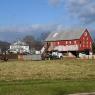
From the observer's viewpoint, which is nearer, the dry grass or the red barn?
the dry grass

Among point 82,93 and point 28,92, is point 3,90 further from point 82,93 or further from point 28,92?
point 82,93

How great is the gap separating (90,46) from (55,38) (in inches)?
512

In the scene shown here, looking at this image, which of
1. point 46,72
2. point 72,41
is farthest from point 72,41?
point 46,72

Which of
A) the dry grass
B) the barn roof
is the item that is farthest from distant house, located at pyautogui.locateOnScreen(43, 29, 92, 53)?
the dry grass

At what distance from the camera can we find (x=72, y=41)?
124m

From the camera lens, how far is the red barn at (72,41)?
123m

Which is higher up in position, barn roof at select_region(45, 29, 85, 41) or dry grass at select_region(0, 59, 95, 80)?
barn roof at select_region(45, 29, 85, 41)

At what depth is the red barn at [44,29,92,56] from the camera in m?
123

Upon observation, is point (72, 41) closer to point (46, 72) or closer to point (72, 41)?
point (72, 41)

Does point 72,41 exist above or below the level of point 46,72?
above

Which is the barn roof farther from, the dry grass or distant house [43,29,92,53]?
the dry grass

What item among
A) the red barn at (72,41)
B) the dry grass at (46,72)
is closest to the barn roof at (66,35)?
the red barn at (72,41)

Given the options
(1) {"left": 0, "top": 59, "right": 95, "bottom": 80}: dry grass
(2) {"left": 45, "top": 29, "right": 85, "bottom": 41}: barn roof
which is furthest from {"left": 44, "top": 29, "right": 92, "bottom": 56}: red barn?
(1) {"left": 0, "top": 59, "right": 95, "bottom": 80}: dry grass

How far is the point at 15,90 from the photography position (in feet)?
63.4
